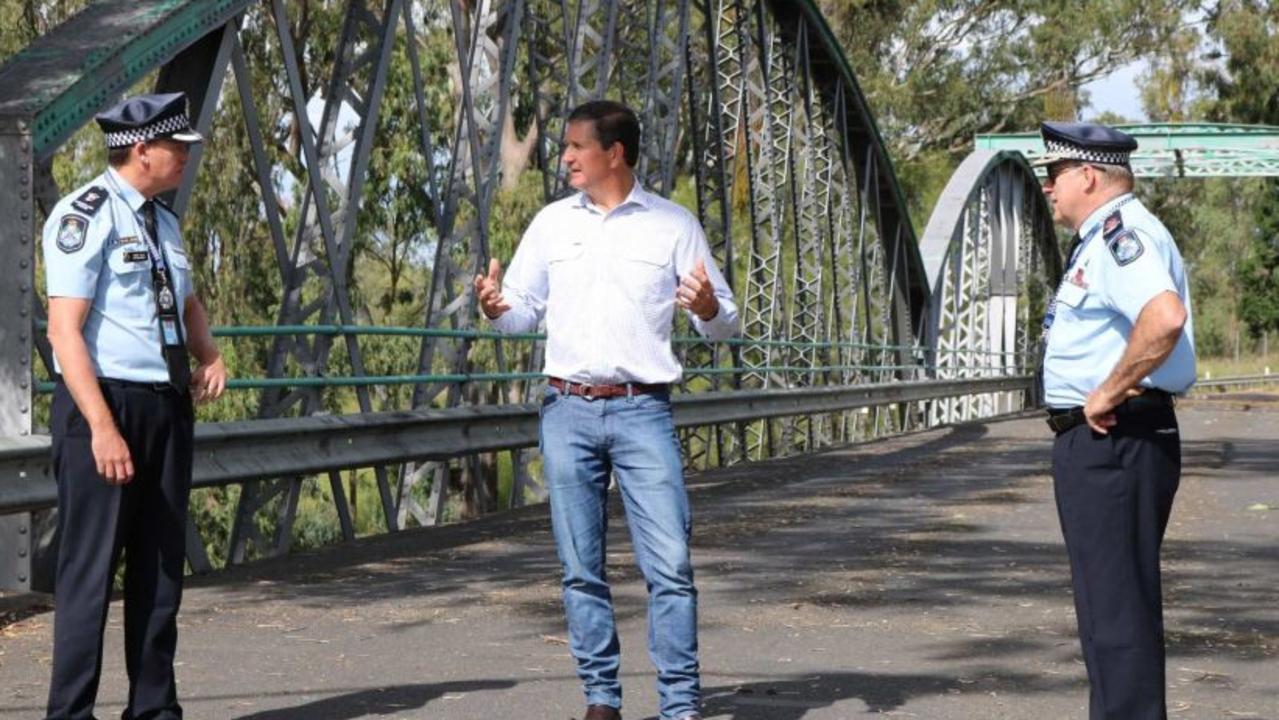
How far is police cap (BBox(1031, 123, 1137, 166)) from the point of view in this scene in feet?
17.7

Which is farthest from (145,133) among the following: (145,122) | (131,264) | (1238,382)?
(1238,382)

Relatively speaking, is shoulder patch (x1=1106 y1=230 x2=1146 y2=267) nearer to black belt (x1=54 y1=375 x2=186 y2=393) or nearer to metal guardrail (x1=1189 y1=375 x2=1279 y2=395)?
black belt (x1=54 y1=375 x2=186 y2=393)

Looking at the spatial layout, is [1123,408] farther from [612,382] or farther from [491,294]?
[491,294]

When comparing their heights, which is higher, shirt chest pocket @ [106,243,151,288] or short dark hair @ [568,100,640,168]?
short dark hair @ [568,100,640,168]

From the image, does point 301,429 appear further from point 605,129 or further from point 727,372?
point 727,372

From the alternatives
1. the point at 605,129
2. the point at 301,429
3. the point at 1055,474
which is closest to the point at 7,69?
the point at 301,429

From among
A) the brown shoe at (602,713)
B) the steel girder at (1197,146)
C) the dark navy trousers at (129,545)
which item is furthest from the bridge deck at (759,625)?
the steel girder at (1197,146)

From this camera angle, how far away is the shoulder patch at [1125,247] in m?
5.25

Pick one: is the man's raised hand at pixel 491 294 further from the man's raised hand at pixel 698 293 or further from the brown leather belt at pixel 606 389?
the man's raised hand at pixel 698 293

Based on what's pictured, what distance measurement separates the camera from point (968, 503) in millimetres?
14805

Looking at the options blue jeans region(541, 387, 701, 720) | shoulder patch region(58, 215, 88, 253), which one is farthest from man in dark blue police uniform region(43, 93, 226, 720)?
blue jeans region(541, 387, 701, 720)

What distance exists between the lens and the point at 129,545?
575 centimetres

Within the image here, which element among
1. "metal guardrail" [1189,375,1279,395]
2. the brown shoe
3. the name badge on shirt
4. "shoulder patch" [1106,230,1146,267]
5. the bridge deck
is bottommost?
"metal guardrail" [1189,375,1279,395]

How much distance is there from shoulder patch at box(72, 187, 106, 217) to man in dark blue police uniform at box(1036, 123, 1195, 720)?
232 cm
